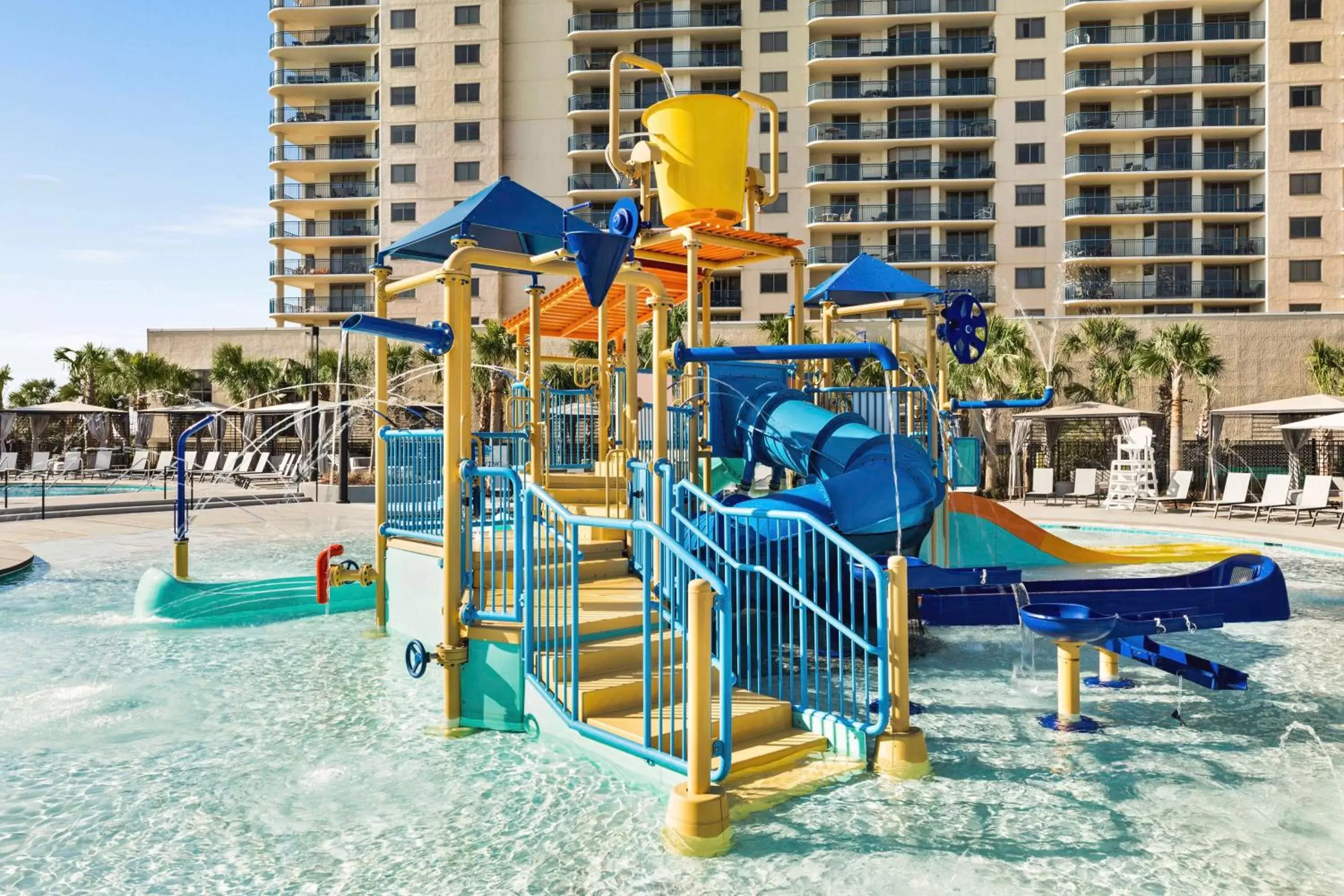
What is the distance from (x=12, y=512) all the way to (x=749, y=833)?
22.9 metres

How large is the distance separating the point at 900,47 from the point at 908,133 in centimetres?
503

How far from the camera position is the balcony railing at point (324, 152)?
59312 millimetres

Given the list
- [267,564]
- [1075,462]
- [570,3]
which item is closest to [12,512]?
[267,564]

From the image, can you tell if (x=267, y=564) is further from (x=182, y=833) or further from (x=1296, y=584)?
(x=1296, y=584)

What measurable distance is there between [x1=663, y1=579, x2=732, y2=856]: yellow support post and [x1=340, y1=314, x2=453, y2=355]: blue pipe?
2.88 meters

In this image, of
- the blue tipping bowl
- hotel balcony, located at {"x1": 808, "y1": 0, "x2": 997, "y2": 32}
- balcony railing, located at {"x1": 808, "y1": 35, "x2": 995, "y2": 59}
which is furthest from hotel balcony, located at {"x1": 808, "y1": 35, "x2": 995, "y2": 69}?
the blue tipping bowl

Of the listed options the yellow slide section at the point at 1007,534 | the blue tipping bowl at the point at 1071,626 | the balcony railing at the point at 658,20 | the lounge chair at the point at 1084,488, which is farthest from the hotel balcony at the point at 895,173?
the blue tipping bowl at the point at 1071,626

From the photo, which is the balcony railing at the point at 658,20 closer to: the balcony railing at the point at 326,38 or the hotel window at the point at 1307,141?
the balcony railing at the point at 326,38

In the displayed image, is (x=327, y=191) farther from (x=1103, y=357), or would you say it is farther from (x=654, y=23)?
(x=1103, y=357)

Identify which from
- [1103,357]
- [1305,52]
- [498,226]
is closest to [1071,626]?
[498,226]

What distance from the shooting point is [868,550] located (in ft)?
28.2

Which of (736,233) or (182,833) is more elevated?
(736,233)

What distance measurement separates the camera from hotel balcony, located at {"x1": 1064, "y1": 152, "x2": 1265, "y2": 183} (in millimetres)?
52062

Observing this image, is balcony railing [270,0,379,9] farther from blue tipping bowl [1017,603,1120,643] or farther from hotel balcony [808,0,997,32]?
blue tipping bowl [1017,603,1120,643]
